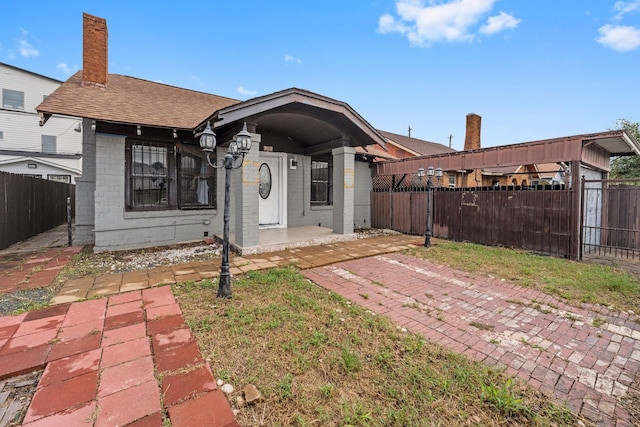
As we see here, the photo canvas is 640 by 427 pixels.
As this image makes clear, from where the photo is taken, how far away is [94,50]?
22.7 feet

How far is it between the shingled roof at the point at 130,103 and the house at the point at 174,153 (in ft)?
0.09

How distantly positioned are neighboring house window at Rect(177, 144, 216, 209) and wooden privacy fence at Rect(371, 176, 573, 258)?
20.7 feet

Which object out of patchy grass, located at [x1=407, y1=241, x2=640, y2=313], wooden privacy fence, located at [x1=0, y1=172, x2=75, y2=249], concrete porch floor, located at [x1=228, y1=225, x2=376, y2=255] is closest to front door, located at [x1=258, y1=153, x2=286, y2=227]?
concrete porch floor, located at [x1=228, y1=225, x2=376, y2=255]

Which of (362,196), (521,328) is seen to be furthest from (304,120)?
(521,328)

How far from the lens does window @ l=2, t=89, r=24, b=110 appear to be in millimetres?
18984

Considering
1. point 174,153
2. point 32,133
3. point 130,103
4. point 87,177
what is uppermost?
point 32,133

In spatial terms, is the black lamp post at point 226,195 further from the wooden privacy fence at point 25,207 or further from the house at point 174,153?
the wooden privacy fence at point 25,207

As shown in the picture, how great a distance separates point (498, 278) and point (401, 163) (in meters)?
5.92

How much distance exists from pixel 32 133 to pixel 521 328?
29.3 metres

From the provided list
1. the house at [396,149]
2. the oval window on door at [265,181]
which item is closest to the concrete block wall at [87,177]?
the oval window on door at [265,181]

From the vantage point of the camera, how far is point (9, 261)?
546 cm

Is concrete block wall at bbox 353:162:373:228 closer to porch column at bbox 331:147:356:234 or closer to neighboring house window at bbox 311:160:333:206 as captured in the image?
neighboring house window at bbox 311:160:333:206

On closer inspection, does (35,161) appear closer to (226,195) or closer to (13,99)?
(13,99)

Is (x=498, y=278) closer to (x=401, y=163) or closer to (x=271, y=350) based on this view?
(x=271, y=350)
